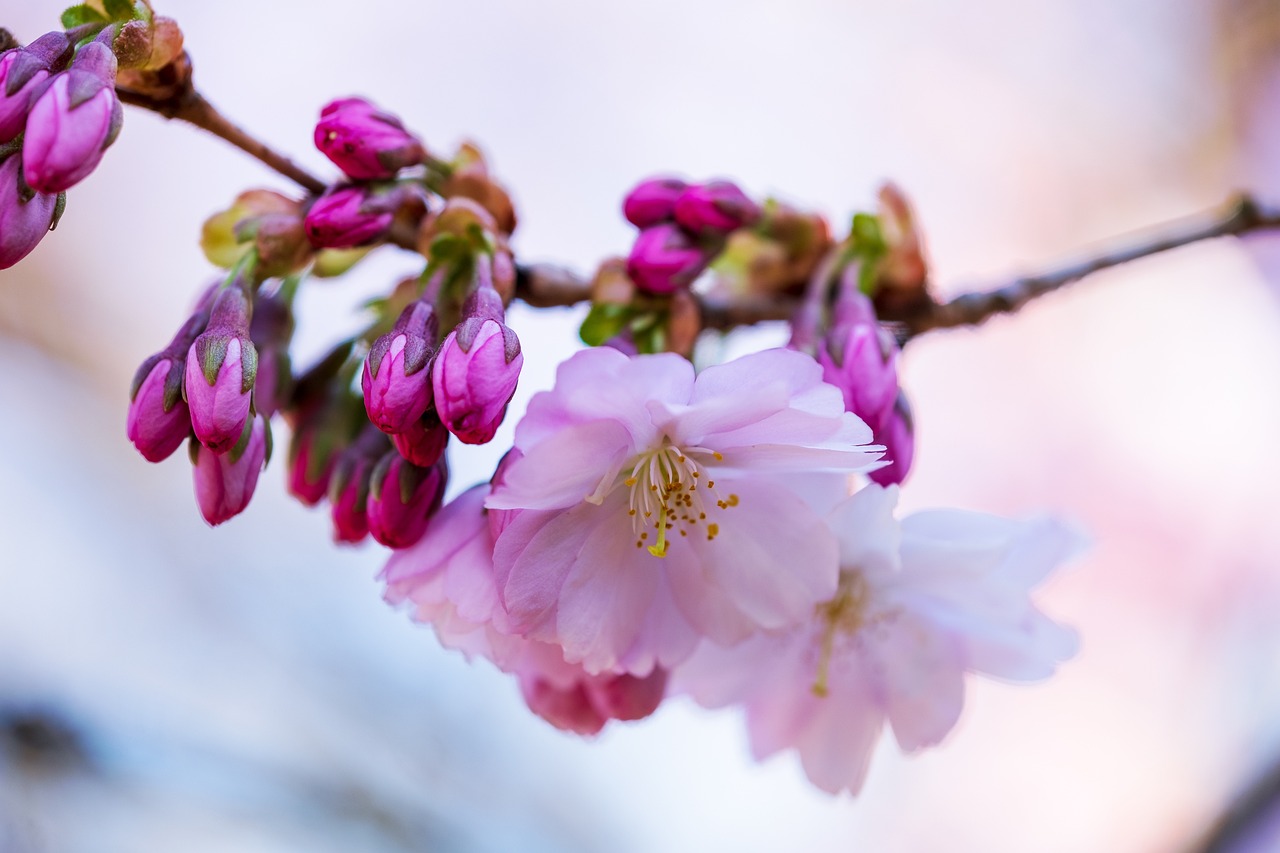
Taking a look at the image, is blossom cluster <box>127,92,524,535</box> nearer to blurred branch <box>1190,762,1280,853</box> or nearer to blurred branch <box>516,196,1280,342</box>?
blurred branch <box>516,196,1280,342</box>

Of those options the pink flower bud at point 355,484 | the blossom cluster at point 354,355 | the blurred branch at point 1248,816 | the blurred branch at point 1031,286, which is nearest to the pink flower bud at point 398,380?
the blossom cluster at point 354,355

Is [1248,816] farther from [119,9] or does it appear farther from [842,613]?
[119,9]

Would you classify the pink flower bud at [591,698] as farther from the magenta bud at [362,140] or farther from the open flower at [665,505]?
the magenta bud at [362,140]

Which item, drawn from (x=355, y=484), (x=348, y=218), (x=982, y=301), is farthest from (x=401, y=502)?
(x=982, y=301)

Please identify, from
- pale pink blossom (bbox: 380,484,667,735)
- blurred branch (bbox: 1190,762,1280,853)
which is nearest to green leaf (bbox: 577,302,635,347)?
pale pink blossom (bbox: 380,484,667,735)

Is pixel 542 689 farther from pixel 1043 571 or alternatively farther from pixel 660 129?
pixel 660 129

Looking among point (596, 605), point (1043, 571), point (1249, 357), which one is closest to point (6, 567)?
point (596, 605)
